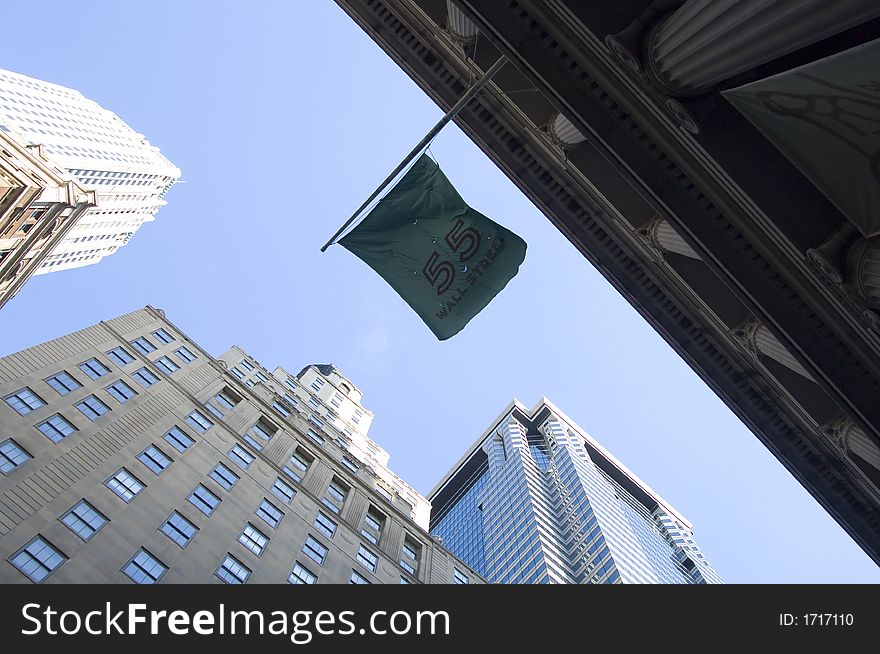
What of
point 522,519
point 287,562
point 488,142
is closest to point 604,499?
point 522,519

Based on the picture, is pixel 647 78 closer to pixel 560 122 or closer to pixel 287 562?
pixel 560 122

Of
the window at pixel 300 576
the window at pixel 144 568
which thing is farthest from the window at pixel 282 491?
the window at pixel 144 568

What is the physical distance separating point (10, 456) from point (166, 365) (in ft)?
54.0

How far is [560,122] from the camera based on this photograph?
18250mm

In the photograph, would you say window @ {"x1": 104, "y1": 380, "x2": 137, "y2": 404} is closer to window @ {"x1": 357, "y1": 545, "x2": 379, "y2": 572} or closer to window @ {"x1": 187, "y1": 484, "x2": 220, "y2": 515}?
window @ {"x1": 187, "y1": 484, "x2": 220, "y2": 515}

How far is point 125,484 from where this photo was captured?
27.1 meters

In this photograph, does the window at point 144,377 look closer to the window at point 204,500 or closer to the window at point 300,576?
the window at point 204,500

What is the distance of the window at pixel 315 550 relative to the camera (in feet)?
101

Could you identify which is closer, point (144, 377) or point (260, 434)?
point (144, 377)

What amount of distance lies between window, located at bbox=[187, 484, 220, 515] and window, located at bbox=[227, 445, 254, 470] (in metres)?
4.50

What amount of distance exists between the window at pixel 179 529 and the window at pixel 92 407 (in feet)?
26.0

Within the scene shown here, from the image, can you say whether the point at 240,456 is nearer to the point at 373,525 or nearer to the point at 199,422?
the point at 199,422

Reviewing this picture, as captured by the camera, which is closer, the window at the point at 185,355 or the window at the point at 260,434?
the window at the point at 260,434

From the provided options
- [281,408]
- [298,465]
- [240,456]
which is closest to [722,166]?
[240,456]
